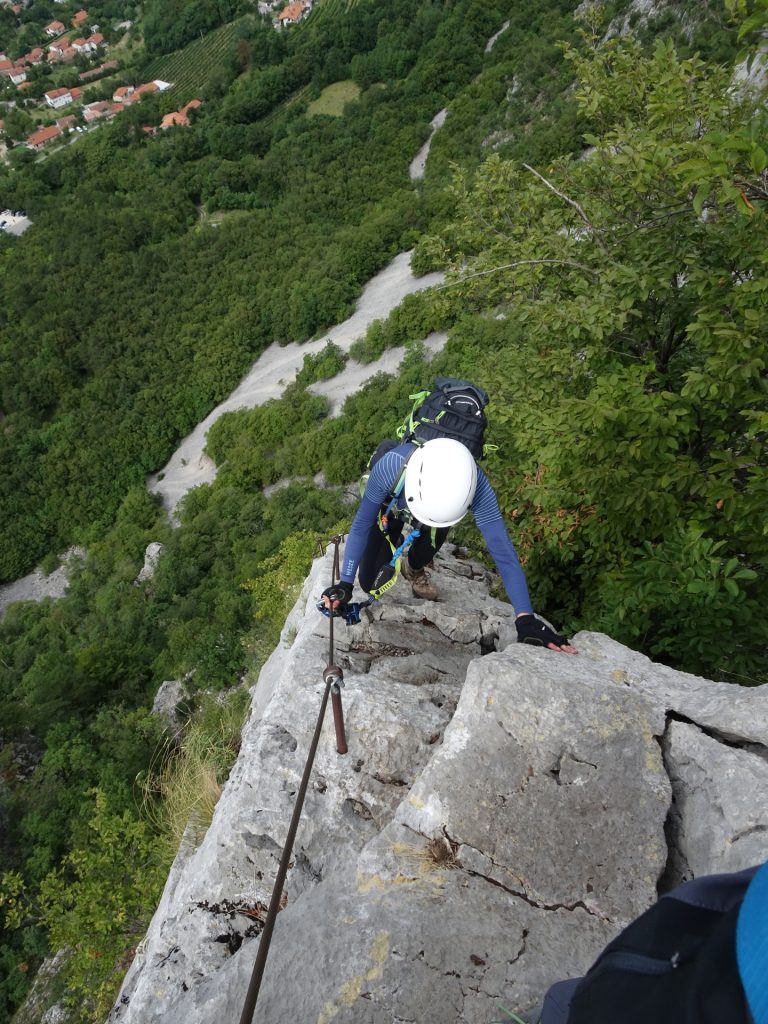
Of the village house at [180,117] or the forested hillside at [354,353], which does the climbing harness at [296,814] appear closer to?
the forested hillside at [354,353]

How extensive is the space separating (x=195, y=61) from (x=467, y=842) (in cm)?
12766

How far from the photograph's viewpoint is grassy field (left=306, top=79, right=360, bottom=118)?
218 ft

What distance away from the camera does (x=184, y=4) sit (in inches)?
4139

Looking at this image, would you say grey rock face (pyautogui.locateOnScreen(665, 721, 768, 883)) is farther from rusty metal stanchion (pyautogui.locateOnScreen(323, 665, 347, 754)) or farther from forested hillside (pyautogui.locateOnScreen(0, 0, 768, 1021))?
rusty metal stanchion (pyautogui.locateOnScreen(323, 665, 347, 754))

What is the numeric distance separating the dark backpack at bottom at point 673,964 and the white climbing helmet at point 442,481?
294cm

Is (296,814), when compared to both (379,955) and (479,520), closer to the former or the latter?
(379,955)

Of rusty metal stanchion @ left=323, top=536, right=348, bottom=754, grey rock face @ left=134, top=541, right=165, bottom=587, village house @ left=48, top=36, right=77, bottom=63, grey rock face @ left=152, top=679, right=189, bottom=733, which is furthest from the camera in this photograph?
village house @ left=48, top=36, right=77, bottom=63

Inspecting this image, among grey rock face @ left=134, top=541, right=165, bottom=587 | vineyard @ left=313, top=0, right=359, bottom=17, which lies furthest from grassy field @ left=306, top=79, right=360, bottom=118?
grey rock face @ left=134, top=541, right=165, bottom=587

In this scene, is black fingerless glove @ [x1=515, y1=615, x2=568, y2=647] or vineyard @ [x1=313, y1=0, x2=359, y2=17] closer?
black fingerless glove @ [x1=515, y1=615, x2=568, y2=647]

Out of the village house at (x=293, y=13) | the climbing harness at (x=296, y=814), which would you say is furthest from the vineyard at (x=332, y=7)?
the climbing harness at (x=296, y=814)

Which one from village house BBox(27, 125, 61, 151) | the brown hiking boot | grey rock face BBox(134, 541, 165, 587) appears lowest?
grey rock face BBox(134, 541, 165, 587)

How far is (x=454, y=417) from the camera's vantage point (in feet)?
14.4

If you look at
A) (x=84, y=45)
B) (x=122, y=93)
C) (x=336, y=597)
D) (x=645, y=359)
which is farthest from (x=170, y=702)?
(x=84, y=45)

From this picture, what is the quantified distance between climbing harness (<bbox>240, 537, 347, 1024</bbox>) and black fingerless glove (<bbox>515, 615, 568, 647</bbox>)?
1.37m
